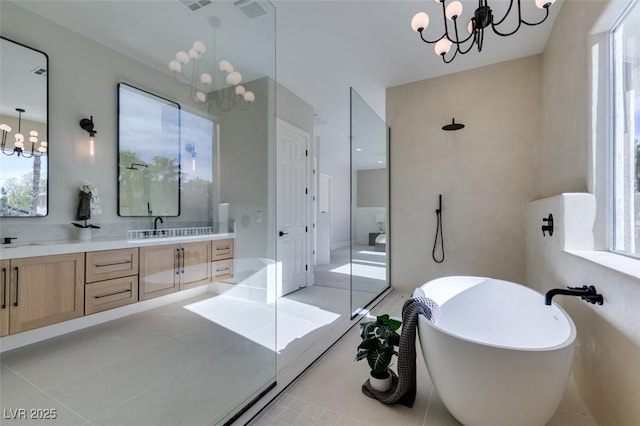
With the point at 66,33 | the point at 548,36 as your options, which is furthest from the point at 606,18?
the point at 66,33

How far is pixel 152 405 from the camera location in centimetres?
166

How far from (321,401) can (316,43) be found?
126 inches

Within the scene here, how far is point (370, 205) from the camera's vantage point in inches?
162

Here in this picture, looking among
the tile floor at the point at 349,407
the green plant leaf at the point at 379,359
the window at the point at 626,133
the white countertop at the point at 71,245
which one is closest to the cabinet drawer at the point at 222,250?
the white countertop at the point at 71,245

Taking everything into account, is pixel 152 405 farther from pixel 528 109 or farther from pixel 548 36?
pixel 548 36

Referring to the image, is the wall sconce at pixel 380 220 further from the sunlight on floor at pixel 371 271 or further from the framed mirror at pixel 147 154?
the framed mirror at pixel 147 154

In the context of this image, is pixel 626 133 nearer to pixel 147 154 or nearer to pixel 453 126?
pixel 453 126

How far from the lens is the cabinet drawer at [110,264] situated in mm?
2438

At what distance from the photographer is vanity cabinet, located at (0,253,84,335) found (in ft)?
6.51

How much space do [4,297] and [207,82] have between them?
2.92 metres

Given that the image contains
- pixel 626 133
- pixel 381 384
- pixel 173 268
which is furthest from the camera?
pixel 173 268

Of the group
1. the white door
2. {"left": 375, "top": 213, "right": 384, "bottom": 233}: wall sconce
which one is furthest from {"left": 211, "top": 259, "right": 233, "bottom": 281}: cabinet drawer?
{"left": 375, "top": 213, "right": 384, "bottom": 233}: wall sconce

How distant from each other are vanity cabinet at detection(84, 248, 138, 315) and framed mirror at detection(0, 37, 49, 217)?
65 centimetres

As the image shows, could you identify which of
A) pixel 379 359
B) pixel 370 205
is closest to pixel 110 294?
pixel 379 359
